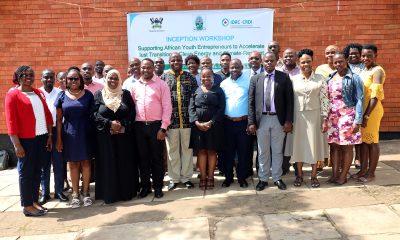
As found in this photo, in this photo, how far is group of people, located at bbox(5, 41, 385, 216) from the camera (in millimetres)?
4645

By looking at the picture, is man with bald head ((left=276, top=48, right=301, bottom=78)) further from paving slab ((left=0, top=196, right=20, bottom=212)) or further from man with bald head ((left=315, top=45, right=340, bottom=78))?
paving slab ((left=0, top=196, right=20, bottom=212))

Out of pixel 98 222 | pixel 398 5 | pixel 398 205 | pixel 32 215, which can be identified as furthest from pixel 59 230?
pixel 398 5

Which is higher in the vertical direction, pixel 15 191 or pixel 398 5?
pixel 398 5

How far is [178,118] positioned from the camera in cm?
514

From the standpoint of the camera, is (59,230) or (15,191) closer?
(59,230)

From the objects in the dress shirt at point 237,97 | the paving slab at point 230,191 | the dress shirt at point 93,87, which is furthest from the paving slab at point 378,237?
the dress shirt at point 93,87

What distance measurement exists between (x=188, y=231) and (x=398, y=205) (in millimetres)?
2443

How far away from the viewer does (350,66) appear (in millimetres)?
5301

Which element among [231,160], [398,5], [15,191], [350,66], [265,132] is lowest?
[15,191]

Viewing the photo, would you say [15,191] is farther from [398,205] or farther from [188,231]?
[398,205]

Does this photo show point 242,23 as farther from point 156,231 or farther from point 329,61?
point 156,231

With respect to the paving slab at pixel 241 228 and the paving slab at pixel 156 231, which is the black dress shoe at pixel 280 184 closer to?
the paving slab at pixel 241 228

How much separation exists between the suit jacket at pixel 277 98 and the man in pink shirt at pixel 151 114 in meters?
1.14

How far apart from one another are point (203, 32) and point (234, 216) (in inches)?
153
